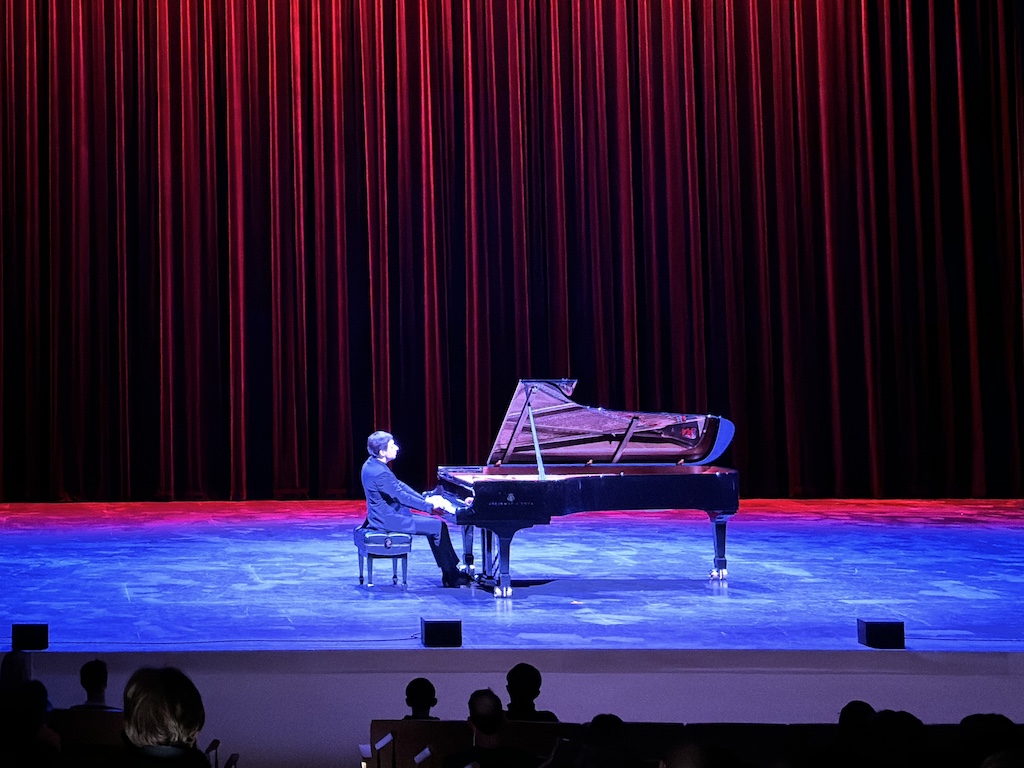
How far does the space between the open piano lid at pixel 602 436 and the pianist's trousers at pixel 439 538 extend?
18.4 inches

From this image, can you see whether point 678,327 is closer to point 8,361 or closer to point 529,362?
point 529,362

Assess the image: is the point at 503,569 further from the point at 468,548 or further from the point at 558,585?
the point at 468,548

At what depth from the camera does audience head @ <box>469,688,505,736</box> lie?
3.04 m

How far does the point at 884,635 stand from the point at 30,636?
11.2 feet

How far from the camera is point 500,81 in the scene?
1202cm

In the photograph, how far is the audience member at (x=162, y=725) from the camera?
98.1 inches

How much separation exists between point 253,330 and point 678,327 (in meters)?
4.15

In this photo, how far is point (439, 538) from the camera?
6723mm

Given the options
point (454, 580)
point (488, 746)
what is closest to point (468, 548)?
point (454, 580)

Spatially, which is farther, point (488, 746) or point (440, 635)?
point (440, 635)

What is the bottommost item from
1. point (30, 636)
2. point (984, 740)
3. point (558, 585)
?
point (558, 585)

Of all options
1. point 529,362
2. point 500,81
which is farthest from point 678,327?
point 500,81

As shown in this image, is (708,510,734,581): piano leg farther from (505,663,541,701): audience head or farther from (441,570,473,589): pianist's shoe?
(505,663,541,701): audience head

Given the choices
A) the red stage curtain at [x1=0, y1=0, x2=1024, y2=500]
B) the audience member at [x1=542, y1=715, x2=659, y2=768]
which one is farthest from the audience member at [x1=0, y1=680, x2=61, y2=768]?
the red stage curtain at [x1=0, y1=0, x2=1024, y2=500]
